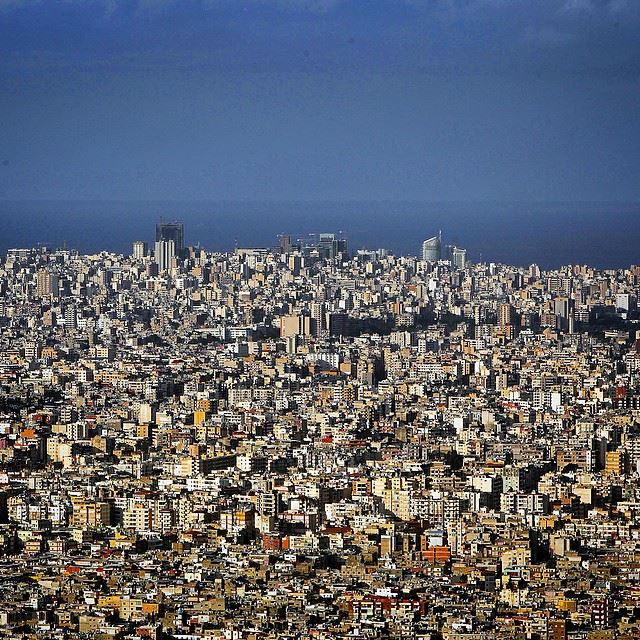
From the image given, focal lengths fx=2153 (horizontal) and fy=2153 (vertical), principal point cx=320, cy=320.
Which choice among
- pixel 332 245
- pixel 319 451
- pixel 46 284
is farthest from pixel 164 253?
pixel 319 451

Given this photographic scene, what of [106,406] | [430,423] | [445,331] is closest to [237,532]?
[430,423]

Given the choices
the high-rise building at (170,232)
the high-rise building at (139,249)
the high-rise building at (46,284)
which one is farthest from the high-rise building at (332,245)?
the high-rise building at (46,284)

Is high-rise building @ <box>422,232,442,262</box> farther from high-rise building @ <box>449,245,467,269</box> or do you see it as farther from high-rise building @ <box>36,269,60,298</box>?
high-rise building @ <box>36,269,60,298</box>

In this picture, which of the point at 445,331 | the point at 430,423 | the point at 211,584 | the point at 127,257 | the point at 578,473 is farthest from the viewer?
the point at 127,257

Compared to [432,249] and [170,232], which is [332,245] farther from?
[170,232]

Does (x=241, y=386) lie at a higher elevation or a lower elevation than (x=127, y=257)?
lower

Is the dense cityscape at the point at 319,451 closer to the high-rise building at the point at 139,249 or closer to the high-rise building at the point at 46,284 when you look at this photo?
the high-rise building at the point at 46,284

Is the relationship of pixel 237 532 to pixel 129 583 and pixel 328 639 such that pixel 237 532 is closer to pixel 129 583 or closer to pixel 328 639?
pixel 129 583
